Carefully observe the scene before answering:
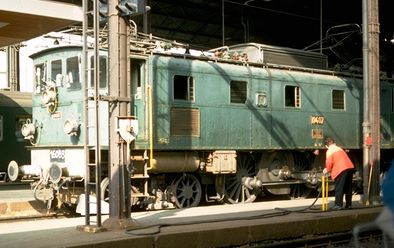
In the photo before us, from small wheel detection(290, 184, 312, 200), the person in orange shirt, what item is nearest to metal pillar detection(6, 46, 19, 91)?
small wheel detection(290, 184, 312, 200)

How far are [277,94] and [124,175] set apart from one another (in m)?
7.61

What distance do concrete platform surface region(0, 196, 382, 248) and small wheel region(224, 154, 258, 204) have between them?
7.63 feet

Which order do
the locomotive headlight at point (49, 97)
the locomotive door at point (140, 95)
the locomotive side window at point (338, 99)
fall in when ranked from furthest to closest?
the locomotive side window at point (338, 99), the locomotive headlight at point (49, 97), the locomotive door at point (140, 95)

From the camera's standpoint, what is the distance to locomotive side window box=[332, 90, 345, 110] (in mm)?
17812

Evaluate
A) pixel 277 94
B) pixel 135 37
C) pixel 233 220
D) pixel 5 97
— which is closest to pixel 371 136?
pixel 277 94

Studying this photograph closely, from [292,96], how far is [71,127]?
648 cm

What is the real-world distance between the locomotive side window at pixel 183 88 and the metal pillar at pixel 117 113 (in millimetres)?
4477

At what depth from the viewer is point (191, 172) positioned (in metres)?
14.6

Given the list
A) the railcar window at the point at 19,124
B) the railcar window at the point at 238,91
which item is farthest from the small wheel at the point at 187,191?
the railcar window at the point at 19,124

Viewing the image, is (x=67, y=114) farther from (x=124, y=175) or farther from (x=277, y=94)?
(x=277, y=94)

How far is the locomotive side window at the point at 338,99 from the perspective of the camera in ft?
58.4

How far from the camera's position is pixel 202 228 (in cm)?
959

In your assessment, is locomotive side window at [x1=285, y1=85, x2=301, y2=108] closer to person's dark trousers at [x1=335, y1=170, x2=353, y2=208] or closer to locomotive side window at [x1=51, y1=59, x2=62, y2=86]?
person's dark trousers at [x1=335, y1=170, x2=353, y2=208]

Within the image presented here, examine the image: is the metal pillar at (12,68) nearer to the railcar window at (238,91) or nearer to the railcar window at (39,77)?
the railcar window at (39,77)
